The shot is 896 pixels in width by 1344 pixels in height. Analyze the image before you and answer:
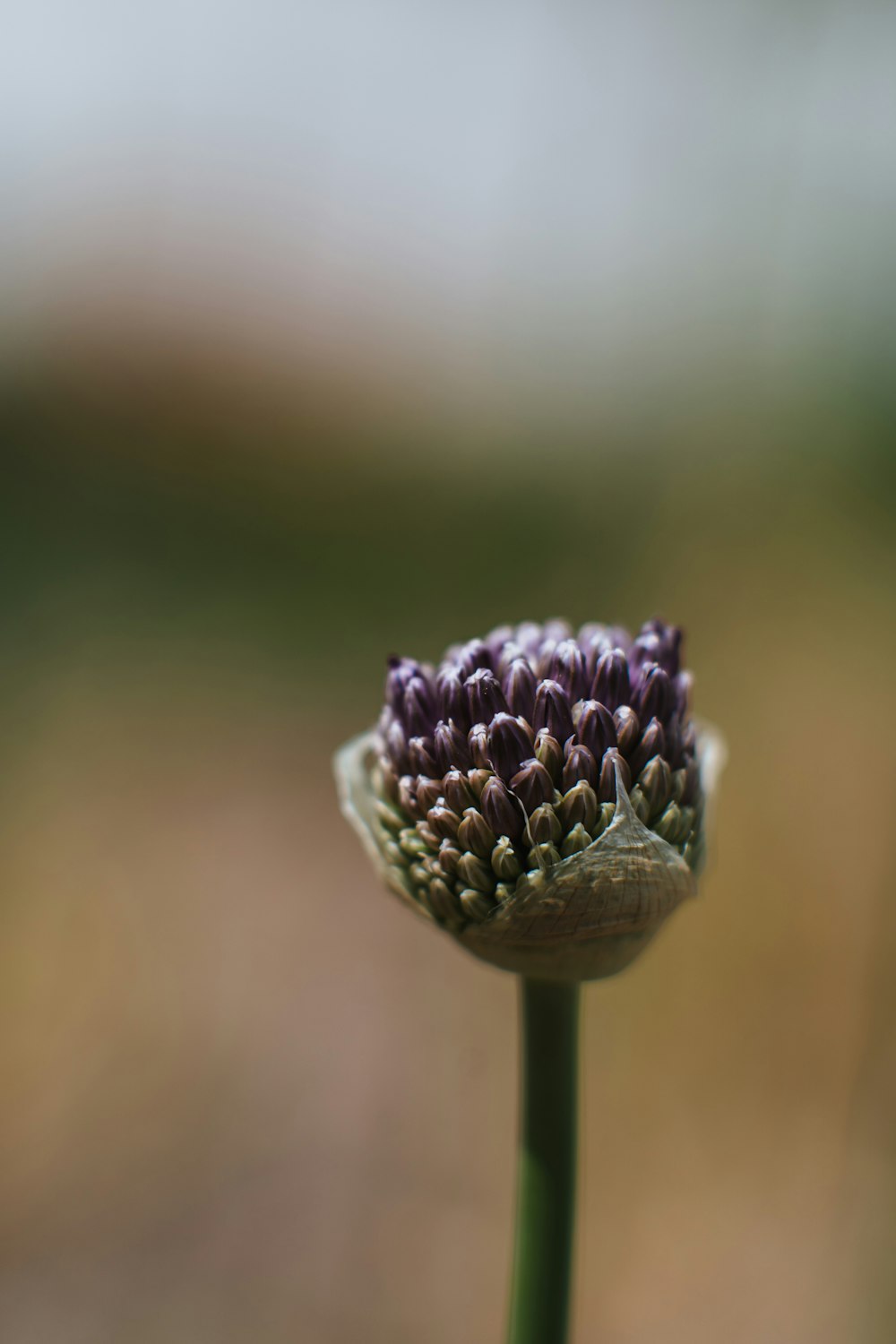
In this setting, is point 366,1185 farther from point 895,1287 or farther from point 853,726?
point 853,726

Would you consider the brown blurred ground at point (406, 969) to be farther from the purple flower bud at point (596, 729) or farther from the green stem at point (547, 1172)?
the purple flower bud at point (596, 729)

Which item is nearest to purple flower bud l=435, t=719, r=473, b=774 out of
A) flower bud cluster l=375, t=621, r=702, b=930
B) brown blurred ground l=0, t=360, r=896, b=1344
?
flower bud cluster l=375, t=621, r=702, b=930

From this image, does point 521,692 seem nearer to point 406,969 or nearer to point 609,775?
point 609,775

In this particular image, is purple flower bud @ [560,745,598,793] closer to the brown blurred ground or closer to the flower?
the flower

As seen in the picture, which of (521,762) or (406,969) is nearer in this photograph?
(521,762)

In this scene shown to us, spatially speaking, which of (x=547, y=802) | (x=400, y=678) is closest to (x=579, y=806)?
(x=547, y=802)

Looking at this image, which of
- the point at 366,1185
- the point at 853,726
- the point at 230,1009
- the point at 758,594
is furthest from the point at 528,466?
the point at 366,1185
